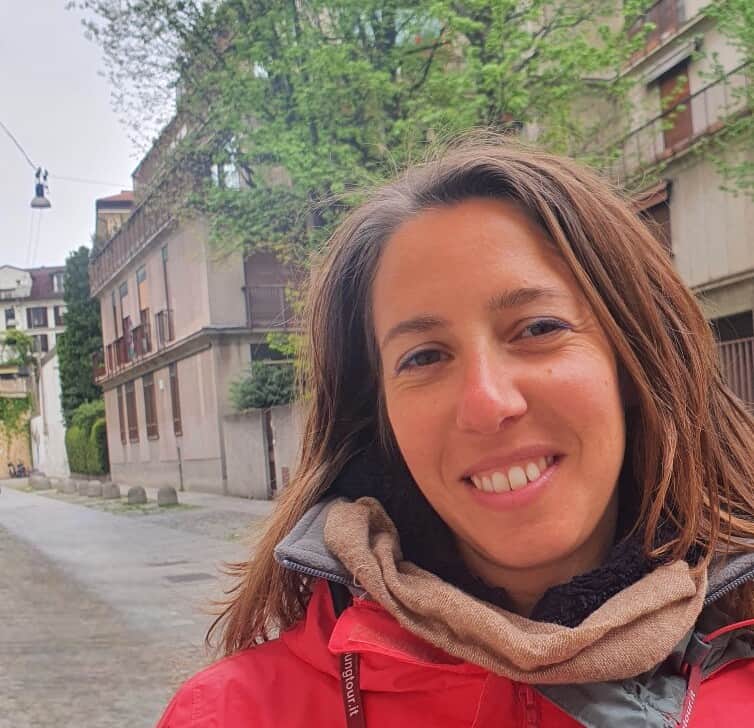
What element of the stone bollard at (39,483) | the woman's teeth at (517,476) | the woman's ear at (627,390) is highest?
the woman's ear at (627,390)

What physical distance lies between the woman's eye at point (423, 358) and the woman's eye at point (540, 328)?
132mm

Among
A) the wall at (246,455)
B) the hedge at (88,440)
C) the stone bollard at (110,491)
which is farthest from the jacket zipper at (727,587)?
the hedge at (88,440)

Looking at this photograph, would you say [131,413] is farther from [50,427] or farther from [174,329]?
[50,427]

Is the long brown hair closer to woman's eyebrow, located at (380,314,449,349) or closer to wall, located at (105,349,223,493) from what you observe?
woman's eyebrow, located at (380,314,449,349)

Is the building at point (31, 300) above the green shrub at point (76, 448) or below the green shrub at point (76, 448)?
above

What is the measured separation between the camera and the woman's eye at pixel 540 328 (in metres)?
1.38

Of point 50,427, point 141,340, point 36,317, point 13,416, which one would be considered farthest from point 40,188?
point 36,317

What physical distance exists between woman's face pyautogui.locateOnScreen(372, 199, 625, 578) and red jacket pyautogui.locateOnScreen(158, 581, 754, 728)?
198mm

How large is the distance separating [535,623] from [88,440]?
1622 inches

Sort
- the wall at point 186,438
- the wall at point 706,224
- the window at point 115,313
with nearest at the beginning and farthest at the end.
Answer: the wall at point 706,224
the wall at point 186,438
the window at point 115,313

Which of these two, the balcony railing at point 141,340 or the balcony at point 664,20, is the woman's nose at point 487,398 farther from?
the balcony railing at point 141,340

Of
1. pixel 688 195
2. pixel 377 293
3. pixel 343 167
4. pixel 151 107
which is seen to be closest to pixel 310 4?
pixel 343 167

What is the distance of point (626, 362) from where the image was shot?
1.44 m

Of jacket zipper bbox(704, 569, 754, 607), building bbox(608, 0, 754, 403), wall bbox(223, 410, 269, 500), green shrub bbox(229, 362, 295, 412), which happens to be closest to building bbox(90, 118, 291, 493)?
wall bbox(223, 410, 269, 500)
